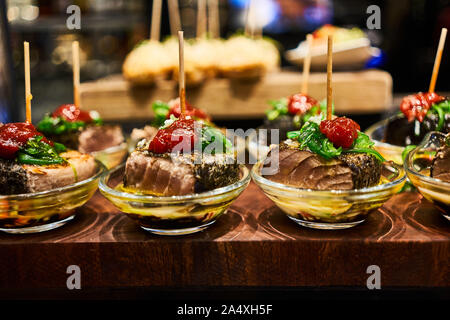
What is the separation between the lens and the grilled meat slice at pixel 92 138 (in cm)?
249

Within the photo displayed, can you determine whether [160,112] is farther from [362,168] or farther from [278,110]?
[362,168]

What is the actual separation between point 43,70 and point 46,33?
0.53m

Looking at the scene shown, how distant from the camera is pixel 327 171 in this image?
1692 millimetres

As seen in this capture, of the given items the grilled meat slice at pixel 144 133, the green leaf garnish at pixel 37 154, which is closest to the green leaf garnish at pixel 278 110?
the grilled meat slice at pixel 144 133

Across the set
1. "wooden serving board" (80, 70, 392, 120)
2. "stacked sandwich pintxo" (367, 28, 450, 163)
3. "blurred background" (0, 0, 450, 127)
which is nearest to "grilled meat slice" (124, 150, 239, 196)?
"stacked sandwich pintxo" (367, 28, 450, 163)

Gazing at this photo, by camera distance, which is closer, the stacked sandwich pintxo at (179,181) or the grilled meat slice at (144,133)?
the stacked sandwich pintxo at (179,181)

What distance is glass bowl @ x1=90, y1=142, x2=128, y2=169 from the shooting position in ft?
8.17

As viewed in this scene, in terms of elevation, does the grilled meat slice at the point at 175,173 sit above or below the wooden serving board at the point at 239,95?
below

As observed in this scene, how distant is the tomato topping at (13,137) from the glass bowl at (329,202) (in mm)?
962

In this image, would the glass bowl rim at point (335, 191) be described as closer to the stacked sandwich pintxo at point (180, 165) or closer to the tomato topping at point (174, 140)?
the stacked sandwich pintxo at point (180, 165)

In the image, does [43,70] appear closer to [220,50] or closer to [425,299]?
[220,50]

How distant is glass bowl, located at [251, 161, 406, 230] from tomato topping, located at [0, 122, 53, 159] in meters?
0.96

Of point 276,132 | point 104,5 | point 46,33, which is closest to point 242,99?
point 276,132

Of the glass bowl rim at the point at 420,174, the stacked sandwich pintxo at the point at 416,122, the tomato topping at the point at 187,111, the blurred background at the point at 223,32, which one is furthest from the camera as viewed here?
the blurred background at the point at 223,32
